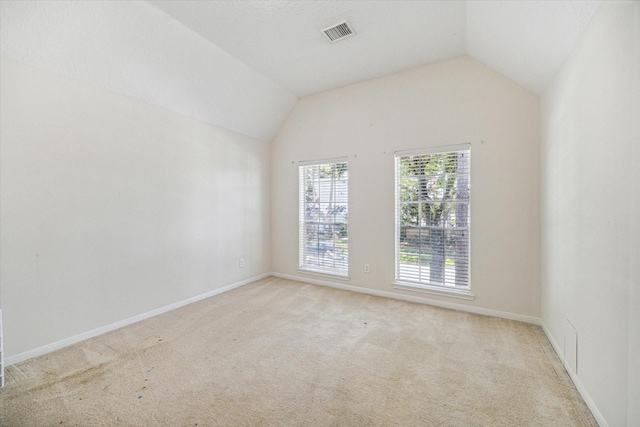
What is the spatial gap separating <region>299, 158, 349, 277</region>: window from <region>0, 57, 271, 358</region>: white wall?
1290mm

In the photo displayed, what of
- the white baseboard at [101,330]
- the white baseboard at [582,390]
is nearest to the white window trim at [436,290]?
the white baseboard at [582,390]

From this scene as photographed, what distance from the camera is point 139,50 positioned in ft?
8.21

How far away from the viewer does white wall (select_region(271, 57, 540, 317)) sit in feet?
9.36

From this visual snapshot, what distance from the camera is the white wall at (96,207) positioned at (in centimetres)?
212

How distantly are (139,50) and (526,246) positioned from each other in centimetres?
441

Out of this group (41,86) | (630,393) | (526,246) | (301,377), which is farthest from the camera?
(526,246)

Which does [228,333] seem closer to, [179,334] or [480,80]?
[179,334]

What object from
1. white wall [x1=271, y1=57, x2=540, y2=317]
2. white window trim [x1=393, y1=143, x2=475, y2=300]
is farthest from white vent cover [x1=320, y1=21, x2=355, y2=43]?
white window trim [x1=393, y1=143, x2=475, y2=300]

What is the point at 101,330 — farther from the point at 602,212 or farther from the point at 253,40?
the point at 602,212

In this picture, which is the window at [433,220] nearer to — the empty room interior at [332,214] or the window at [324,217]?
the empty room interior at [332,214]

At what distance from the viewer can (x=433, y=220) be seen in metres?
3.35

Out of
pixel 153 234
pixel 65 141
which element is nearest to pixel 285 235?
pixel 153 234

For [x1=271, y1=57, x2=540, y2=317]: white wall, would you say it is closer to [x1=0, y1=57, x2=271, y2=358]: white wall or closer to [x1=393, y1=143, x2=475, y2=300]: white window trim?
[x1=393, y1=143, x2=475, y2=300]: white window trim

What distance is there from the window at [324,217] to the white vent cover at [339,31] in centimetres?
161
